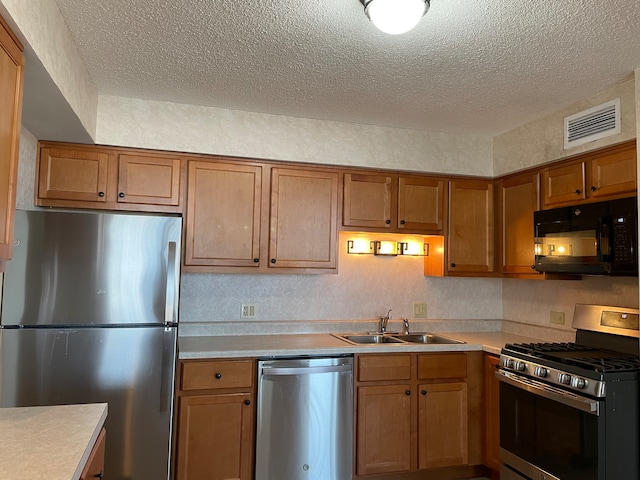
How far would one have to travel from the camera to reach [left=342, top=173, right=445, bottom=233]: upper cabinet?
10.9 feet

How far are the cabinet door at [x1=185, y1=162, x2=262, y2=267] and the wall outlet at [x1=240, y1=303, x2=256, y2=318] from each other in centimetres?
42

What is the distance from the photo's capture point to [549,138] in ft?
10.0

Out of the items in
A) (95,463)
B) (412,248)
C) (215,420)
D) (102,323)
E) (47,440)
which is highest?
(412,248)

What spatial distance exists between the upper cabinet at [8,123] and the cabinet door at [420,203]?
2.41m

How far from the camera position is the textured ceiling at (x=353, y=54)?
1.91m

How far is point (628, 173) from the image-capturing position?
2.53m

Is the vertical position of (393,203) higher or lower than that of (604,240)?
higher

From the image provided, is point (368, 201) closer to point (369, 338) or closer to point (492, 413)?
point (369, 338)

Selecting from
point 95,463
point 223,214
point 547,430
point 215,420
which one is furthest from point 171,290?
point 547,430

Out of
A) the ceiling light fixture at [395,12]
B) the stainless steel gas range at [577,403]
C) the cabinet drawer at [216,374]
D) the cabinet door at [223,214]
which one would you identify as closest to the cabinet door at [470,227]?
the stainless steel gas range at [577,403]

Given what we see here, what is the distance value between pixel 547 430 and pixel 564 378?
1.12 ft

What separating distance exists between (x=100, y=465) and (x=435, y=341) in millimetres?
2475

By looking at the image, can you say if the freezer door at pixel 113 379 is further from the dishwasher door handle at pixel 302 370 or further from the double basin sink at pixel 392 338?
the double basin sink at pixel 392 338

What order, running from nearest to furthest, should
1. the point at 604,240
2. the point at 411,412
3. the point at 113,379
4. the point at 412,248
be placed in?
the point at 113,379 < the point at 604,240 < the point at 411,412 < the point at 412,248
